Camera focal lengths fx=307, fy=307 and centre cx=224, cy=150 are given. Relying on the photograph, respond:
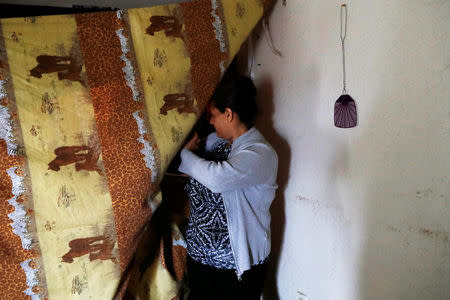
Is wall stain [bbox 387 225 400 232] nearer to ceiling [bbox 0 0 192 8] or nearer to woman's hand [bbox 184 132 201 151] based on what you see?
woman's hand [bbox 184 132 201 151]

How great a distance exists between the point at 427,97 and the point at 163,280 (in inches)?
43.5

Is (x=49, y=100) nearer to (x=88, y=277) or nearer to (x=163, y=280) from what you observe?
(x=88, y=277)

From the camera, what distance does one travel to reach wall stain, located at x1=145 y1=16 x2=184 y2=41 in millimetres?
1005

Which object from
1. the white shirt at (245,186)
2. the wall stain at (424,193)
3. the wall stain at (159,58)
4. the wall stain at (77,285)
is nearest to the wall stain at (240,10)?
the wall stain at (159,58)

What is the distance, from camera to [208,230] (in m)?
1.12

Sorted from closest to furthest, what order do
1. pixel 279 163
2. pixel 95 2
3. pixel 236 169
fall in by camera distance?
pixel 236 169 → pixel 95 2 → pixel 279 163

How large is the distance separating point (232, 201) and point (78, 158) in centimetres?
51

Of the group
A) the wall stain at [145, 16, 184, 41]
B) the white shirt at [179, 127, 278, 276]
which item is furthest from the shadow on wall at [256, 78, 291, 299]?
the wall stain at [145, 16, 184, 41]

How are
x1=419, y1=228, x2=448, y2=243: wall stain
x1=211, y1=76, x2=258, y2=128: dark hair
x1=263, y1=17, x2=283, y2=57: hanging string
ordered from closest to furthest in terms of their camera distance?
x1=419, y1=228, x2=448, y2=243: wall stain
x1=211, y1=76, x2=258, y2=128: dark hair
x1=263, y1=17, x2=283, y2=57: hanging string

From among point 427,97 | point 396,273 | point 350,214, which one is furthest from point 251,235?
point 427,97

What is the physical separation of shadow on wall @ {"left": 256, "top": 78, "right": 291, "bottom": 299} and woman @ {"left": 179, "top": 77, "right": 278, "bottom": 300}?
0.78 ft

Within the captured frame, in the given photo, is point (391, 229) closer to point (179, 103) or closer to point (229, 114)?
point (229, 114)

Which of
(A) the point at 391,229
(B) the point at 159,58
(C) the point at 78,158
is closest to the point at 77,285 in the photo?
(C) the point at 78,158

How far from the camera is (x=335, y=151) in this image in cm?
110
